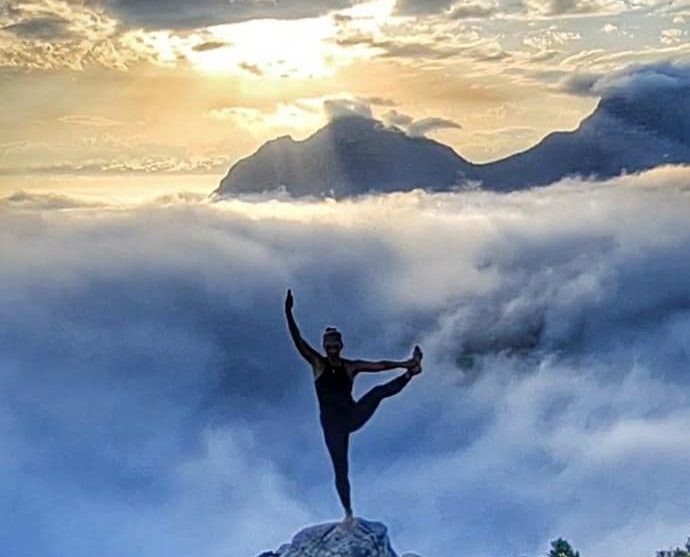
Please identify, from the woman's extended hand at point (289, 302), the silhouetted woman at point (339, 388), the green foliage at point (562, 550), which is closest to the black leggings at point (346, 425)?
the silhouetted woman at point (339, 388)

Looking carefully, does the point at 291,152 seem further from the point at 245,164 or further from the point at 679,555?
the point at 679,555

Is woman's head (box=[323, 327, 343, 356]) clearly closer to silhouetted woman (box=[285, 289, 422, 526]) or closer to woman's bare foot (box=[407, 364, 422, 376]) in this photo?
silhouetted woman (box=[285, 289, 422, 526])

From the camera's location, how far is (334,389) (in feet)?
28.1

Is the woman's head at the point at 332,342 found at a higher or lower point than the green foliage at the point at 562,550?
lower

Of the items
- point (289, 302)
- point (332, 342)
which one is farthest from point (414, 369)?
point (289, 302)

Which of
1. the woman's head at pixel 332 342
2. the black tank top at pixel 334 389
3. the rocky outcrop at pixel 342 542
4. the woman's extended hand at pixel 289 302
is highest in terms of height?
the woman's extended hand at pixel 289 302

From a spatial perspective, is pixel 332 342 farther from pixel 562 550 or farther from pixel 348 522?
pixel 562 550

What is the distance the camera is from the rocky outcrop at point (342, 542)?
28.9ft

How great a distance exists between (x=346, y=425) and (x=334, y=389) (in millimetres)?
232

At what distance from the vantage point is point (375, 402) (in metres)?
8.62

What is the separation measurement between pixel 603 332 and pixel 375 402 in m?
46.8

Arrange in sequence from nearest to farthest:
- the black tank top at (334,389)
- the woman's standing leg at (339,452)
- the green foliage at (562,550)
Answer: the black tank top at (334,389) < the woman's standing leg at (339,452) < the green foliage at (562,550)

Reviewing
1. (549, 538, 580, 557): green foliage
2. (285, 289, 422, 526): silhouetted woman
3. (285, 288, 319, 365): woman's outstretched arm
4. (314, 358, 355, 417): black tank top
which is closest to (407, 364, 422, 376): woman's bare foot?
(285, 289, 422, 526): silhouetted woman

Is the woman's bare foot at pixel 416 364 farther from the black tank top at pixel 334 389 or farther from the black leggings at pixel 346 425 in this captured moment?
the black tank top at pixel 334 389
